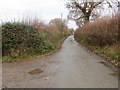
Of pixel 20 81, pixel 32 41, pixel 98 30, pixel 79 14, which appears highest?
pixel 79 14

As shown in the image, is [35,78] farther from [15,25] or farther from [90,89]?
[15,25]

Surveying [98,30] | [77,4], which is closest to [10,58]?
[98,30]

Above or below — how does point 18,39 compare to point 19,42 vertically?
above

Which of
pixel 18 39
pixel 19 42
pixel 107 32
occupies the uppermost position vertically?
pixel 107 32

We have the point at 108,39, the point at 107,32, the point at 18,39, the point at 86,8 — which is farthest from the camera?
the point at 86,8

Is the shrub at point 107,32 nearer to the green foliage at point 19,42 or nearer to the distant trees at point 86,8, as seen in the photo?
the green foliage at point 19,42

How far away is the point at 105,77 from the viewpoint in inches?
219

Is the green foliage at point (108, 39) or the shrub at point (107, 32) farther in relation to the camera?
the shrub at point (107, 32)

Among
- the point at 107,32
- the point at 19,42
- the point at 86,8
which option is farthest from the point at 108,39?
the point at 86,8

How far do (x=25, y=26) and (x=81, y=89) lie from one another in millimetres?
7720

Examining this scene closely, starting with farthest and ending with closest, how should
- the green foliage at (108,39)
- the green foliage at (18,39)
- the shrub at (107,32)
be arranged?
the green foliage at (18,39) < the shrub at (107,32) < the green foliage at (108,39)

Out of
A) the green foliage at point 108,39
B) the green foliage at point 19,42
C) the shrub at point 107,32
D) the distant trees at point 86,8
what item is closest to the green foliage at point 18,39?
the green foliage at point 19,42

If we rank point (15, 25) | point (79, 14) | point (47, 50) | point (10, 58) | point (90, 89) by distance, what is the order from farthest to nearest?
point (79, 14) < point (47, 50) < point (15, 25) < point (10, 58) < point (90, 89)

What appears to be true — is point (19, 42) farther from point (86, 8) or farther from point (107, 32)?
point (86, 8)
